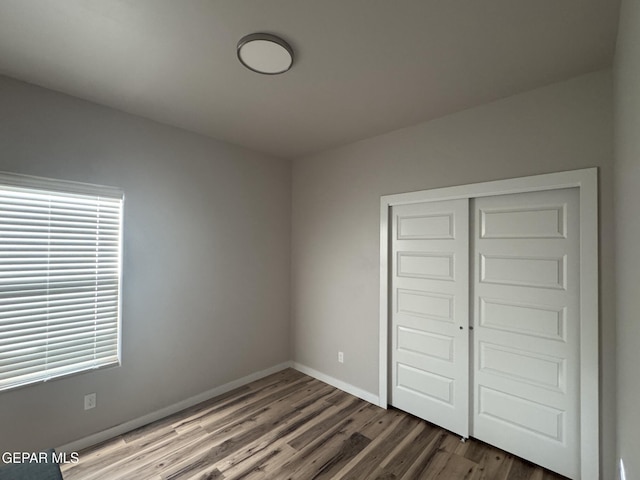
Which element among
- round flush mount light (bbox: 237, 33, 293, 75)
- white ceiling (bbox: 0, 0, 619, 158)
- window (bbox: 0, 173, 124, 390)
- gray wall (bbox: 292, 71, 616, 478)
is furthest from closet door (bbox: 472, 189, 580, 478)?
window (bbox: 0, 173, 124, 390)

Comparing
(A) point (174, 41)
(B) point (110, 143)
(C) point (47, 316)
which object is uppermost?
(A) point (174, 41)

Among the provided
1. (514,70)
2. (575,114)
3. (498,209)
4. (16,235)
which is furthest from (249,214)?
(575,114)

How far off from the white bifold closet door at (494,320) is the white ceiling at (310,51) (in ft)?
3.09

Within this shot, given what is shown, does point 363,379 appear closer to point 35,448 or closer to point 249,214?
point 249,214

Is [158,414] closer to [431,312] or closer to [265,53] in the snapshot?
[431,312]

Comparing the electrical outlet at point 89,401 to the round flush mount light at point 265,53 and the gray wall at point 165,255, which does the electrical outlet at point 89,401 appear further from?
the round flush mount light at point 265,53

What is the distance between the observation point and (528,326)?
2182 mm

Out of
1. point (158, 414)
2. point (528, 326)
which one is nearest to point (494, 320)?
point (528, 326)

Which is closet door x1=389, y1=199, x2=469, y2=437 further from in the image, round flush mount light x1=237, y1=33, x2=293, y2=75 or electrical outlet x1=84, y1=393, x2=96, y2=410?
electrical outlet x1=84, y1=393, x2=96, y2=410

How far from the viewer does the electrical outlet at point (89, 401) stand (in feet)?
7.64

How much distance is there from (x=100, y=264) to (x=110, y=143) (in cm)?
102

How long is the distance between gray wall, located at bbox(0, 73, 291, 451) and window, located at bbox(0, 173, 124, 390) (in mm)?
96

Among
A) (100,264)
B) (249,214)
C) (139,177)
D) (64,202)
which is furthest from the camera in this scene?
(249,214)

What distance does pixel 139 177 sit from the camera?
2.65 m
